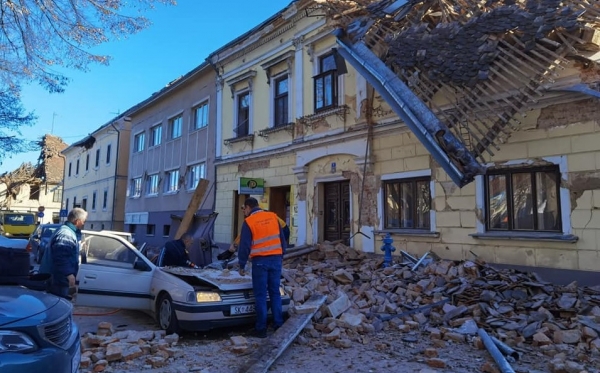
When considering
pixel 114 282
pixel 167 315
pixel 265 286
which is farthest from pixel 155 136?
pixel 265 286

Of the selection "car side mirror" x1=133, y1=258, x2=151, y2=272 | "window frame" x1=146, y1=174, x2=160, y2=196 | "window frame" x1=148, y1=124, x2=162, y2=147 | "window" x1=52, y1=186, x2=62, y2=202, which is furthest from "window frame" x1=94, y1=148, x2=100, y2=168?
A: "car side mirror" x1=133, y1=258, x2=151, y2=272

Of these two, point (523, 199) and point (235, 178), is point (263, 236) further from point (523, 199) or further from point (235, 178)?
point (235, 178)

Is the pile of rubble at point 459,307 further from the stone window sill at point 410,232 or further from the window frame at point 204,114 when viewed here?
the window frame at point 204,114

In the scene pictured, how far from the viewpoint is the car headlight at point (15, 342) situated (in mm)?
2463

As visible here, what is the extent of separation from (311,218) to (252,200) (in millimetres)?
6451

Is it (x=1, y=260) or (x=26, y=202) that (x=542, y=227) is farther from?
(x=26, y=202)

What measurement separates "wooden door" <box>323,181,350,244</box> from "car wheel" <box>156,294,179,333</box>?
610 centimetres

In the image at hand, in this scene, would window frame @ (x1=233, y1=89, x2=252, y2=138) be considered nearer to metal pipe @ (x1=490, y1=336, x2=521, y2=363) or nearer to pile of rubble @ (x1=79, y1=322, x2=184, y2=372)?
pile of rubble @ (x1=79, y1=322, x2=184, y2=372)

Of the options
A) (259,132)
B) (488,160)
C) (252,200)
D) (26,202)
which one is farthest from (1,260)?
(26,202)

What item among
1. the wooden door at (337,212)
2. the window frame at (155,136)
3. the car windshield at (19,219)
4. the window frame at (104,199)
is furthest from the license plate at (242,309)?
the car windshield at (19,219)

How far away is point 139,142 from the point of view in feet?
80.1

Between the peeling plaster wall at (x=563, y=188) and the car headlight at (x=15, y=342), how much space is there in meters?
7.76

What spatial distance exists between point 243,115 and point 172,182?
6.50 metres

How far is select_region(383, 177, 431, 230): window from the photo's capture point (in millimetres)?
9547
